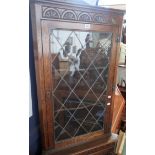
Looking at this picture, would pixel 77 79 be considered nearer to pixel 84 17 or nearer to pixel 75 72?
pixel 75 72

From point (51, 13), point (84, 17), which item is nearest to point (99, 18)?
point (84, 17)

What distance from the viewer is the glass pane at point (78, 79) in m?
1.03

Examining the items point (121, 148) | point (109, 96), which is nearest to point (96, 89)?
point (109, 96)

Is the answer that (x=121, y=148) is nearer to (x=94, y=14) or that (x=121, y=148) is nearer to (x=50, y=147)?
(x=50, y=147)

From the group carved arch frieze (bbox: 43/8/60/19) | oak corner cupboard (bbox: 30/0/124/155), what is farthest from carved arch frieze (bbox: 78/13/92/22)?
carved arch frieze (bbox: 43/8/60/19)

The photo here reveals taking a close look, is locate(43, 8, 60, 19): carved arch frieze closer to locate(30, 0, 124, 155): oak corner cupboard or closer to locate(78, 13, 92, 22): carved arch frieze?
locate(30, 0, 124, 155): oak corner cupboard

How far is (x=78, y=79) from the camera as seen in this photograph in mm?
1127

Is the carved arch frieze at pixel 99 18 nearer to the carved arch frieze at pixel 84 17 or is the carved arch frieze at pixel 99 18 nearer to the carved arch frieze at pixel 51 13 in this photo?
the carved arch frieze at pixel 84 17

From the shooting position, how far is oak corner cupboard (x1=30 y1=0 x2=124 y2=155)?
0.94 m

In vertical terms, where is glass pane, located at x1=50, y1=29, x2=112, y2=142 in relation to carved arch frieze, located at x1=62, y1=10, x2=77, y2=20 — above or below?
below

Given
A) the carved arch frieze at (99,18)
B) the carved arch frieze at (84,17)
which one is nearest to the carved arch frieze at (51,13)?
the carved arch frieze at (84,17)

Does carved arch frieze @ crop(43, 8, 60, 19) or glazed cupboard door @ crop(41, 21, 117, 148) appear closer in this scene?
carved arch frieze @ crop(43, 8, 60, 19)

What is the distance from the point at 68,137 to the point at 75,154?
0.11 m
